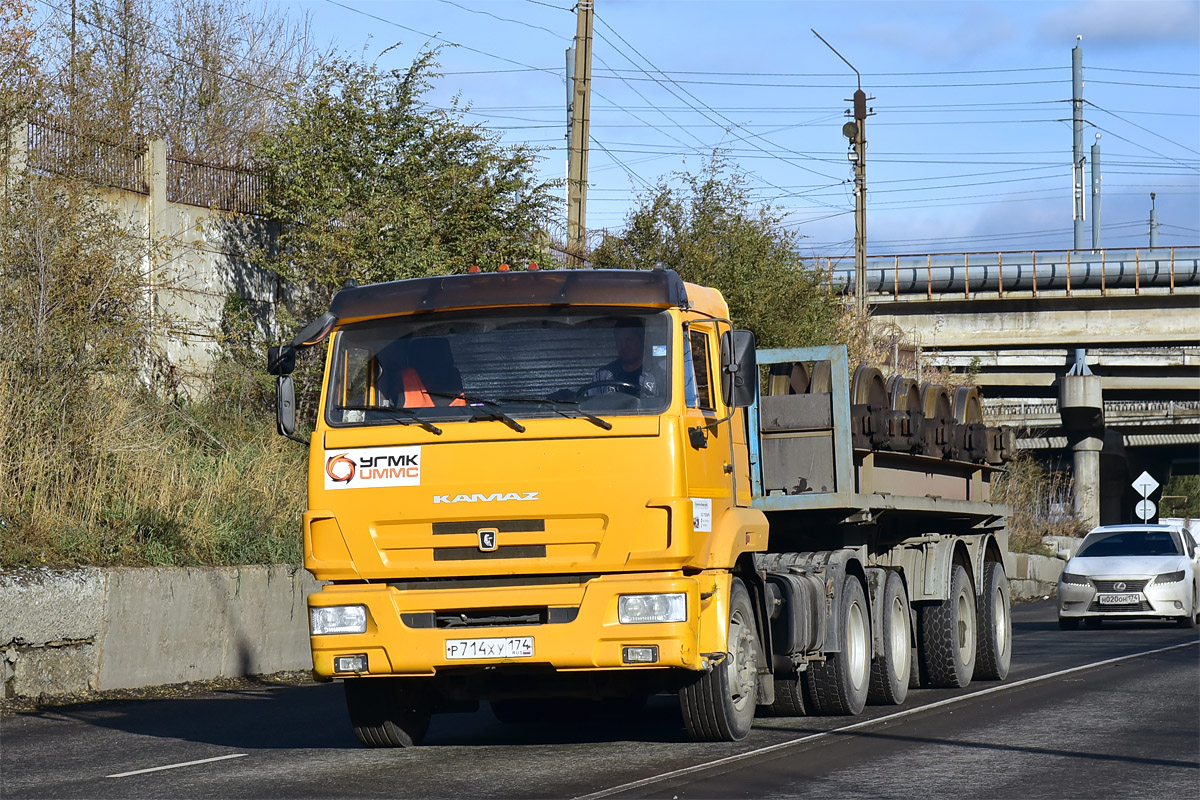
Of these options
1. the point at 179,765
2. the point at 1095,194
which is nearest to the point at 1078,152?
the point at 1095,194

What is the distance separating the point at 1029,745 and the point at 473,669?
135 inches

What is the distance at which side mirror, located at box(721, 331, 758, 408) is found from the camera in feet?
30.9

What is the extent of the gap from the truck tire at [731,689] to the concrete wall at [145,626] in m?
5.67

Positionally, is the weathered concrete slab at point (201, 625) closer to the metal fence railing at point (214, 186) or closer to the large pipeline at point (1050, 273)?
the metal fence railing at point (214, 186)

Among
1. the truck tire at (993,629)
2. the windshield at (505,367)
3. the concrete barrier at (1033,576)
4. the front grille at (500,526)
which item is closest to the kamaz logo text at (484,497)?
the front grille at (500,526)

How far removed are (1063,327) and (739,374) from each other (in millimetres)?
42708

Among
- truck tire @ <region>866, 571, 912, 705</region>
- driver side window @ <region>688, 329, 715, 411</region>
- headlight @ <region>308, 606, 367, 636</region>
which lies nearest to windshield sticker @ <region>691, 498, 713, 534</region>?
driver side window @ <region>688, 329, 715, 411</region>

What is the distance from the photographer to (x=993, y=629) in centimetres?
1487

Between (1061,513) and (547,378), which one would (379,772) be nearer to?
(547,378)

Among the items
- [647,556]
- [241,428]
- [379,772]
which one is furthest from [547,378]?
[241,428]

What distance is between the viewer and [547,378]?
29.5 feet

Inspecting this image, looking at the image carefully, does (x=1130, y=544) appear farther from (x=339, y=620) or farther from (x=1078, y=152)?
(x=1078, y=152)

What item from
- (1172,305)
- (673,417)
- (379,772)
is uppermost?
(1172,305)

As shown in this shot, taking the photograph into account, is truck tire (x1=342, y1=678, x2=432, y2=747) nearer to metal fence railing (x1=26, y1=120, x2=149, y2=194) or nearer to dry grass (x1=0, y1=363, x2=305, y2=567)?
dry grass (x1=0, y1=363, x2=305, y2=567)
